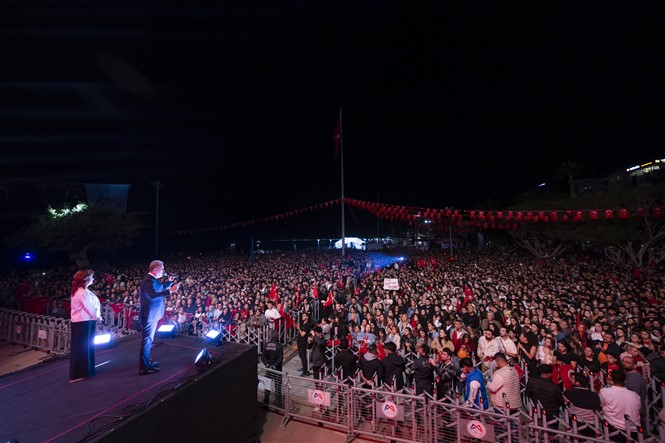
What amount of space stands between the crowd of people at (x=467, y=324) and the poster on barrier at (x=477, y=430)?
46 cm

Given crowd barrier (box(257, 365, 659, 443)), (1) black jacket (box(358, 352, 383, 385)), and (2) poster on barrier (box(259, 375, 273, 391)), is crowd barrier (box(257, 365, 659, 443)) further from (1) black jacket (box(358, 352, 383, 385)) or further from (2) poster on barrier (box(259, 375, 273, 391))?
(1) black jacket (box(358, 352, 383, 385))

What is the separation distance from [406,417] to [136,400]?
17.7 ft

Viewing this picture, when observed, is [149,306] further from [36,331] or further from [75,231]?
[75,231]

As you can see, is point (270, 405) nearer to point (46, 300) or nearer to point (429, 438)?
A: point (429, 438)

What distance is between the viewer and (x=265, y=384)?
7.37 meters

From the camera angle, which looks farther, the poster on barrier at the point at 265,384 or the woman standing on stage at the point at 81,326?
the poster on barrier at the point at 265,384

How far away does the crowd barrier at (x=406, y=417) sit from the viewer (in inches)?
192

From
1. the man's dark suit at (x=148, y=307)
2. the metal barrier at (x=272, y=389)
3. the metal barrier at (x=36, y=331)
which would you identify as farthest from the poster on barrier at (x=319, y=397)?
the metal barrier at (x=36, y=331)

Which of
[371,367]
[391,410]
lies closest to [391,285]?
[371,367]

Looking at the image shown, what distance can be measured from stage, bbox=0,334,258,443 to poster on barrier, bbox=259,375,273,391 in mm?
1485

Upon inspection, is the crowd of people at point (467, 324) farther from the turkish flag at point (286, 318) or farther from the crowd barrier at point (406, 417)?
the crowd barrier at point (406, 417)

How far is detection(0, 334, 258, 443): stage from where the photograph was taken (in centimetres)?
347

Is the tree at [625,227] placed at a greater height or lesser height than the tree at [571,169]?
lesser

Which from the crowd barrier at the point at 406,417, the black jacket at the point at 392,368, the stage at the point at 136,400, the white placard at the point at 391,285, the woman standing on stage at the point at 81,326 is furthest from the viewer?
the white placard at the point at 391,285
